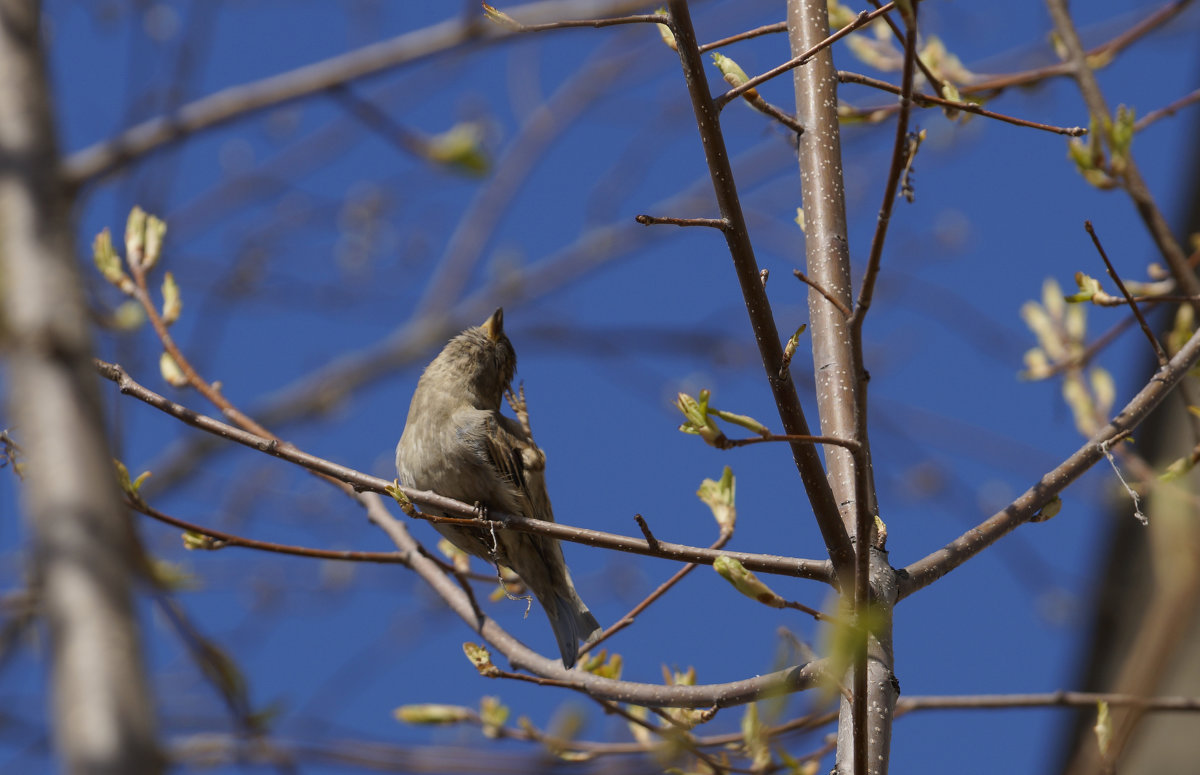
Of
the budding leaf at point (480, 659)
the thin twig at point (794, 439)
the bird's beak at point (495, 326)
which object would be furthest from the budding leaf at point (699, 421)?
the bird's beak at point (495, 326)

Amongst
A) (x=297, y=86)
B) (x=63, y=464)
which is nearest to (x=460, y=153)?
(x=297, y=86)

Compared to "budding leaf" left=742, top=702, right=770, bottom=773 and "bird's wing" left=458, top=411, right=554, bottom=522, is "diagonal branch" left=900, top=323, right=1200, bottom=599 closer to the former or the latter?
"budding leaf" left=742, top=702, right=770, bottom=773

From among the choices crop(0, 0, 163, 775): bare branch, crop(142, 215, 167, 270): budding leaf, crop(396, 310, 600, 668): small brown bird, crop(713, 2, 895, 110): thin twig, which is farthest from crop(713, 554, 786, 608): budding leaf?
crop(142, 215, 167, 270): budding leaf

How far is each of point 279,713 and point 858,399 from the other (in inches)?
69.2

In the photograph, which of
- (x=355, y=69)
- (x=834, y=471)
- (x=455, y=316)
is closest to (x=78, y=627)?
(x=834, y=471)

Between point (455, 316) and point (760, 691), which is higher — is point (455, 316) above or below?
above

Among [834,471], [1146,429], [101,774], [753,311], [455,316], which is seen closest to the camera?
[101,774]

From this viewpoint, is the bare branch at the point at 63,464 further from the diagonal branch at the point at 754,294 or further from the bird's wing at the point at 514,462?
the bird's wing at the point at 514,462

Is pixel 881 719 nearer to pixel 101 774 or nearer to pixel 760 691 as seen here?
pixel 760 691

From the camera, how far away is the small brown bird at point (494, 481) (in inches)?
149

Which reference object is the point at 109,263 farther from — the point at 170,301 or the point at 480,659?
the point at 480,659

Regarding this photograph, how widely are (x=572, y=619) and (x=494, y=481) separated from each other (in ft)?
1.82

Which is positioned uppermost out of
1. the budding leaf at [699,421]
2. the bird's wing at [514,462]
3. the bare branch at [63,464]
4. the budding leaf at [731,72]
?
the bird's wing at [514,462]

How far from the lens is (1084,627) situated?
13.3ft
